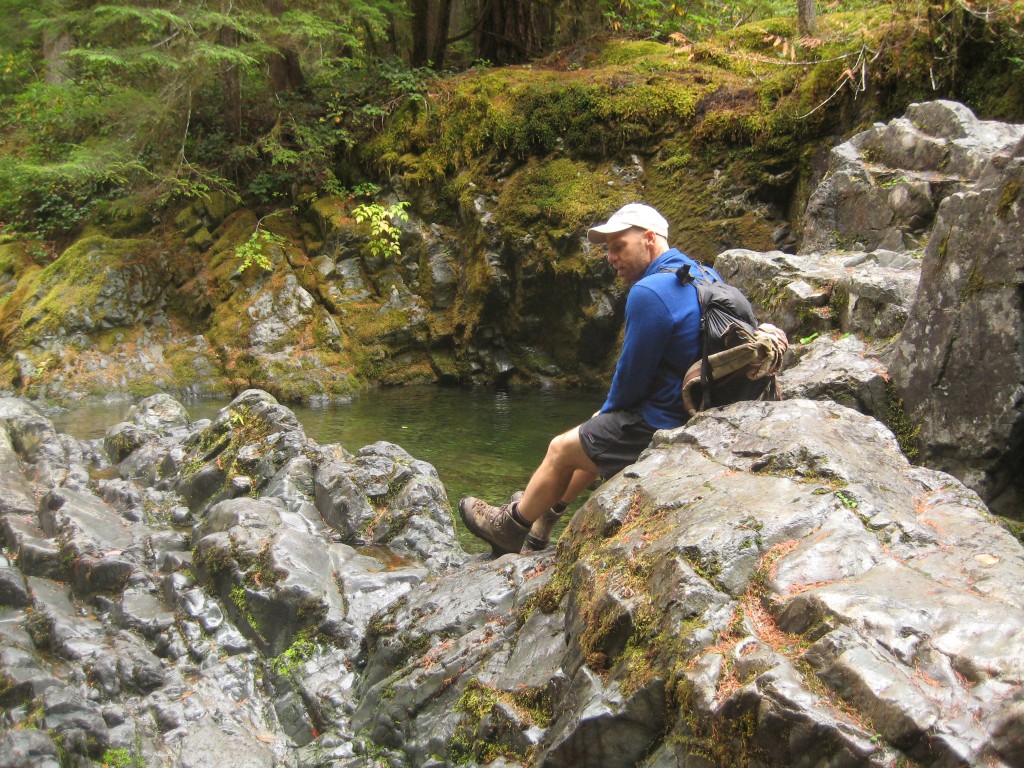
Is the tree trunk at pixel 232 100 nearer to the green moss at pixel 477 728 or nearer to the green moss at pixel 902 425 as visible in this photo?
the green moss at pixel 902 425

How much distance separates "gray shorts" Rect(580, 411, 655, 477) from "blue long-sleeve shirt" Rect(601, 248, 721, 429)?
0.06 m

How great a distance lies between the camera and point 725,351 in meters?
4.32

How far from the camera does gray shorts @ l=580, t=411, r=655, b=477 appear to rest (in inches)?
185

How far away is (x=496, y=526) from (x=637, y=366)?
1.70 meters

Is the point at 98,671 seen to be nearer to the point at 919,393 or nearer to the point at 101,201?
the point at 919,393

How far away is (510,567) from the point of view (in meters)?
4.93

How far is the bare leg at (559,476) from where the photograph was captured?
486cm

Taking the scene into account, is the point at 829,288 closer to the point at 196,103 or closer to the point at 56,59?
the point at 196,103

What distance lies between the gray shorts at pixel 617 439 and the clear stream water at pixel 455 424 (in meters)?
2.64

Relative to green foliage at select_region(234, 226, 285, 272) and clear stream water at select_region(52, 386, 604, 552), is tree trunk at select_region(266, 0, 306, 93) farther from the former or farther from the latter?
clear stream water at select_region(52, 386, 604, 552)

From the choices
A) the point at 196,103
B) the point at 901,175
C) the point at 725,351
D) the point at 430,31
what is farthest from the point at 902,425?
the point at 196,103

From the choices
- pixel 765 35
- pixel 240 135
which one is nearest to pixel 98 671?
pixel 765 35

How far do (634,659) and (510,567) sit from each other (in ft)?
6.75

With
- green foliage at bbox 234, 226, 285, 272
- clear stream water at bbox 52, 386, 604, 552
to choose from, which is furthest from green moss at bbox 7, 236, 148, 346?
clear stream water at bbox 52, 386, 604, 552
